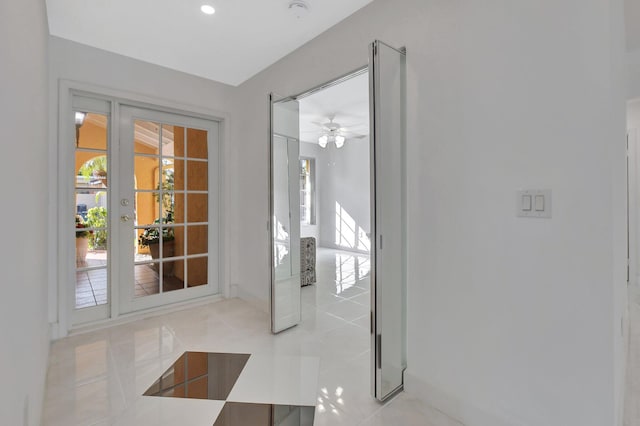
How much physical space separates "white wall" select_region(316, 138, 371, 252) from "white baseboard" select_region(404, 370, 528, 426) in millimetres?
5120

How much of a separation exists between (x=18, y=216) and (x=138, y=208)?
2132 mm

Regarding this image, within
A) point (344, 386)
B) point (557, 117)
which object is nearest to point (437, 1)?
point (557, 117)

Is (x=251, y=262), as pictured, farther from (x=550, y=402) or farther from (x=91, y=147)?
(x=550, y=402)

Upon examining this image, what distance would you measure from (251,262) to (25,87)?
2471 mm

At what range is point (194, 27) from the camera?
246 centimetres

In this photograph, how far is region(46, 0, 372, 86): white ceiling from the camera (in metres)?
2.20

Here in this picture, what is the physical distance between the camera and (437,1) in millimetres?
1733

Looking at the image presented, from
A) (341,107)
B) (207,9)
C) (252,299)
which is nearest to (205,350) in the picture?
(252,299)

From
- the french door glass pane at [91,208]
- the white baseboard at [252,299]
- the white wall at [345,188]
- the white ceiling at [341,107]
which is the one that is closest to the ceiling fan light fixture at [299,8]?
the white ceiling at [341,107]

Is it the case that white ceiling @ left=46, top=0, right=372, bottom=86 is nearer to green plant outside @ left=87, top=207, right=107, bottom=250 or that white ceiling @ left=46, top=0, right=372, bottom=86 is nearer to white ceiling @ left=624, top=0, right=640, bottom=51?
green plant outside @ left=87, top=207, right=107, bottom=250

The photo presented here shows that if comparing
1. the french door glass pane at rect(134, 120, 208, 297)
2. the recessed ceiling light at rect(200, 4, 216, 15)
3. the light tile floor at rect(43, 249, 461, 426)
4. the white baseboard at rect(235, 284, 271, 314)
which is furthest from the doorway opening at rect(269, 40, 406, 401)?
the french door glass pane at rect(134, 120, 208, 297)

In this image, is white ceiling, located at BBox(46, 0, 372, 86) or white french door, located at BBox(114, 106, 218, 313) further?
white french door, located at BBox(114, 106, 218, 313)

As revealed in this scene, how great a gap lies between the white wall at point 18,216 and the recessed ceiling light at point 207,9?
3.30ft

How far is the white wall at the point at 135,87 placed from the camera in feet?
8.42
